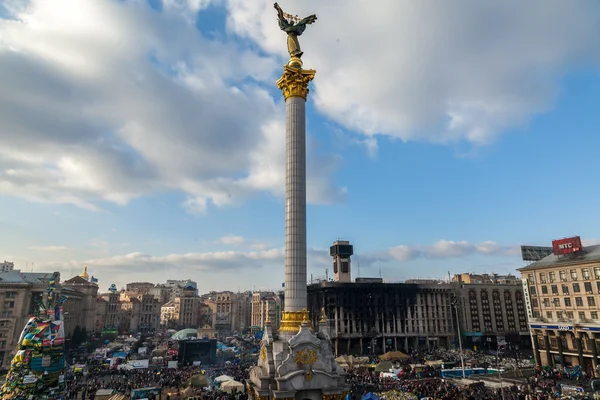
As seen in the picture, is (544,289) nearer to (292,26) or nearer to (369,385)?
(369,385)

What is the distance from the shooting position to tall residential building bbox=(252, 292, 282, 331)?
160000mm

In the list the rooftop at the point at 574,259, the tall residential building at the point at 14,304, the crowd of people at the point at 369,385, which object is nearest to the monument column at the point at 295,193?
the crowd of people at the point at 369,385

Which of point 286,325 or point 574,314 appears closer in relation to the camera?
point 286,325

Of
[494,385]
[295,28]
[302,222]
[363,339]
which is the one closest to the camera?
[302,222]

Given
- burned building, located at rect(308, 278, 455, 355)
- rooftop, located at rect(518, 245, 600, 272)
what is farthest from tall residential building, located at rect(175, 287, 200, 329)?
rooftop, located at rect(518, 245, 600, 272)

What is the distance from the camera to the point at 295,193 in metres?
35.3

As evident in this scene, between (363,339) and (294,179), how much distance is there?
6883 centimetres

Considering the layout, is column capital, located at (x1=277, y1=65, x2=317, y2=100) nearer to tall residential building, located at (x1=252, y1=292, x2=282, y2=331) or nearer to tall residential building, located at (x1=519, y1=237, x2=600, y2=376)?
tall residential building, located at (x1=519, y1=237, x2=600, y2=376)

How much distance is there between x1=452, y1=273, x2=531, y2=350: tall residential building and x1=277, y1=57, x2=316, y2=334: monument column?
78.9 meters

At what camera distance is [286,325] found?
32.6 m

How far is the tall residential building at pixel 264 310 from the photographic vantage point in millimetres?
160000

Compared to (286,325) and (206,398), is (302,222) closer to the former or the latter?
(286,325)

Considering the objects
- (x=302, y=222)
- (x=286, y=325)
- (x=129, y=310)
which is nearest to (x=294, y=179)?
(x=302, y=222)

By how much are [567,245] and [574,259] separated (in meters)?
2.75
